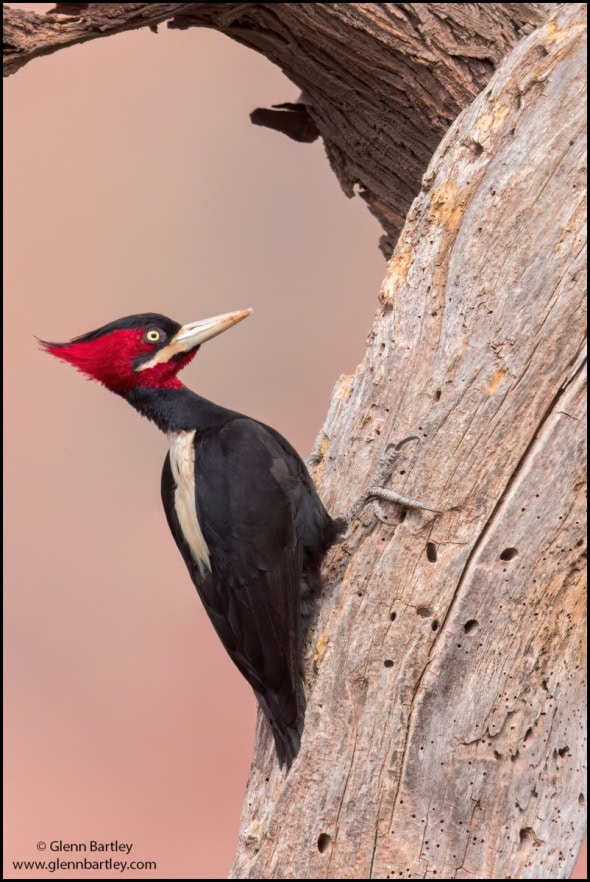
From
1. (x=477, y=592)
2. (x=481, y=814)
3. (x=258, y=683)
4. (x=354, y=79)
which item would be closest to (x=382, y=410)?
(x=477, y=592)

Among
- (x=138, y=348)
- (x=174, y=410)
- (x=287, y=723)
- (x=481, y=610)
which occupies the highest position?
(x=138, y=348)

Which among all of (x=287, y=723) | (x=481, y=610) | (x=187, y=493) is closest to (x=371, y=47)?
(x=187, y=493)

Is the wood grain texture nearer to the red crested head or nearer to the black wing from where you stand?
the black wing

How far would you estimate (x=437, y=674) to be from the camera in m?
2.63

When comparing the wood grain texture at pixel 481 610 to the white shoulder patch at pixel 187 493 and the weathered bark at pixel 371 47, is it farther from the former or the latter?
the weathered bark at pixel 371 47

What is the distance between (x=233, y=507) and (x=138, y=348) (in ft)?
1.76

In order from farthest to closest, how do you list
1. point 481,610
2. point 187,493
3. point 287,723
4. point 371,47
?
point 371,47
point 187,493
point 287,723
point 481,610

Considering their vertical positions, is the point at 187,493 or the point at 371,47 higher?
the point at 371,47

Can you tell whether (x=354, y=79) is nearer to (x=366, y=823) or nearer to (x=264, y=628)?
(x=264, y=628)

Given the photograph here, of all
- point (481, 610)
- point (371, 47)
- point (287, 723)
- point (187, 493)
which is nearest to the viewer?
point (481, 610)

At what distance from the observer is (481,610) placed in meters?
2.62

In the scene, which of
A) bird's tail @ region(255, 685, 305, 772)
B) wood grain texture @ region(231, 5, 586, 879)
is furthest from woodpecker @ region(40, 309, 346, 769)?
wood grain texture @ region(231, 5, 586, 879)

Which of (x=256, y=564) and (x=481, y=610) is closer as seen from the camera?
(x=481, y=610)

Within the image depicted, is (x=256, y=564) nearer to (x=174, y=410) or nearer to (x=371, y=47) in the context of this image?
(x=174, y=410)
